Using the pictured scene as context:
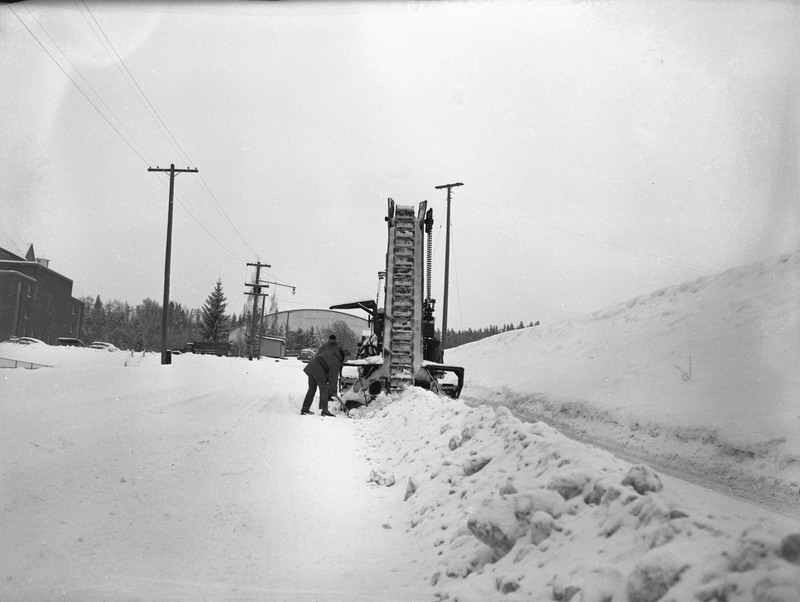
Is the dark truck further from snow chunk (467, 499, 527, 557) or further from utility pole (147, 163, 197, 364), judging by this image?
snow chunk (467, 499, 527, 557)

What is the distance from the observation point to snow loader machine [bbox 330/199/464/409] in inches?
418

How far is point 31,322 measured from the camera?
40.8 m

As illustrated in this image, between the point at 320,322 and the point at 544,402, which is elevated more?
the point at 320,322

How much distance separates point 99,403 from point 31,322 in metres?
38.9

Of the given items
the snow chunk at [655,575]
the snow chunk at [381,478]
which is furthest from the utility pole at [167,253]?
the snow chunk at [655,575]

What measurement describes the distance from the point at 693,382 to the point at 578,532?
28.4 ft

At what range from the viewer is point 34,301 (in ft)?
132

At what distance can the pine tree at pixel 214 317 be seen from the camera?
66.8m

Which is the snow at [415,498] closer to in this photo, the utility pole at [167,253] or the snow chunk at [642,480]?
the snow chunk at [642,480]

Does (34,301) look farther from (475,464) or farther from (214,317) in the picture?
(475,464)

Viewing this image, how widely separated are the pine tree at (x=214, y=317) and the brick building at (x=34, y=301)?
48.1ft

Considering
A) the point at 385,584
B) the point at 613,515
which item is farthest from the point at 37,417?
the point at 613,515

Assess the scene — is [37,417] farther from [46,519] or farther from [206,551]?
[206,551]

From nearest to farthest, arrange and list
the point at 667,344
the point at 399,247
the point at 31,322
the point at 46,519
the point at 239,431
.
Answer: the point at 46,519
the point at 239,431
the point at 399,247
the point at 667,344
the point at 31,322
